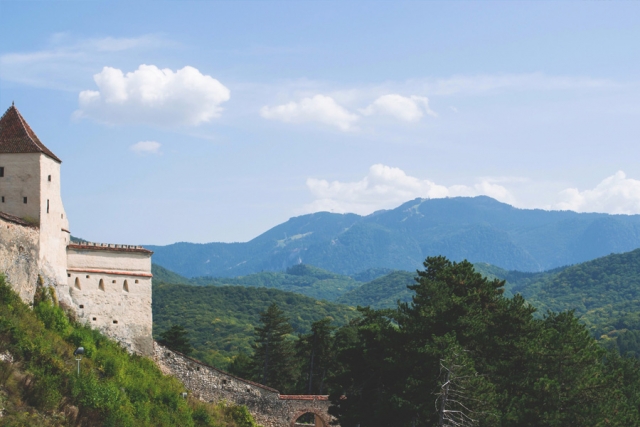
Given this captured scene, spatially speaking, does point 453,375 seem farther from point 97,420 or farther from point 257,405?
point 257,405

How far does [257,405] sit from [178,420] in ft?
27.7

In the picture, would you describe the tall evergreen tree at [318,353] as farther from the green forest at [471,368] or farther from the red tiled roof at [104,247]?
the red tiled roof at [104,247]

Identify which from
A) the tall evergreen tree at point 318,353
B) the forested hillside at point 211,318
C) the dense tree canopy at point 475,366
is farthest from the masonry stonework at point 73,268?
the forested hillside at point 211,318

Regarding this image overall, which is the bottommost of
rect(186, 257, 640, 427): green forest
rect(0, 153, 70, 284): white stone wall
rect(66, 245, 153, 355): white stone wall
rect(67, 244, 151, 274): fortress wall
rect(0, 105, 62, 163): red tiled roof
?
rect(186, 257, 640, 427): green forest

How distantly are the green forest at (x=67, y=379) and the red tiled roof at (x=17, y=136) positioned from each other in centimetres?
624

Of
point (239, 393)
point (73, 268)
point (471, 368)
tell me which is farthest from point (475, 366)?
point (73, 268)

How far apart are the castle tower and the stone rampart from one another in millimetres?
8620

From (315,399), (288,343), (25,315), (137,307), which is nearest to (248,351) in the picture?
(288,343)

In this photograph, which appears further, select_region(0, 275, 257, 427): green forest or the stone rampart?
the stone rampart

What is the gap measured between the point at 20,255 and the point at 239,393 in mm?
16674

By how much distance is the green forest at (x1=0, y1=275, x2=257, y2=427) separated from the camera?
27766 mm

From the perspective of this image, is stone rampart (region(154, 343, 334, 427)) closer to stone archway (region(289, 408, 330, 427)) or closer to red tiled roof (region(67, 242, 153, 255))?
stone archway (region(289, 408, 330, 427))

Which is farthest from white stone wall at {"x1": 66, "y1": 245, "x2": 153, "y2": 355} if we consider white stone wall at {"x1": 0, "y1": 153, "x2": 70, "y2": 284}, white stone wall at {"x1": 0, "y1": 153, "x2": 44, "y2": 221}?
white stone wall at {"x1": 0, "y1": 153, "x2": 44, "y2": 221}

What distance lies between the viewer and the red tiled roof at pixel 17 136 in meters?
33.9
